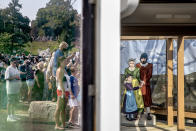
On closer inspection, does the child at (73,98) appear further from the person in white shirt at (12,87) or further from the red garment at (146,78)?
the red garment at (146,78)

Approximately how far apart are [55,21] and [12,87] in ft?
1.55

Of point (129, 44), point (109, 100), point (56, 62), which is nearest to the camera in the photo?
point (109, 100)

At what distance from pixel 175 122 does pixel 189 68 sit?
2.65 feet

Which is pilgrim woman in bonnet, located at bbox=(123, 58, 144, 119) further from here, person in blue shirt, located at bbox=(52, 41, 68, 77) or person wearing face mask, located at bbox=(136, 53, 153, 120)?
person in blue shirt, located at bbox=(52, 41, 68, 77)

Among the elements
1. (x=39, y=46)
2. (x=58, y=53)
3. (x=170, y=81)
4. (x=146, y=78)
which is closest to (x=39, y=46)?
(x=39, y=46)

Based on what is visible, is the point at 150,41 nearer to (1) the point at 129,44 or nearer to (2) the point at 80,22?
(1) the point at 129,44

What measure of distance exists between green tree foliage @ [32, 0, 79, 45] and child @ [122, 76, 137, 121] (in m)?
1.90

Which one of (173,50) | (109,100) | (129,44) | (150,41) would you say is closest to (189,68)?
(173,50)

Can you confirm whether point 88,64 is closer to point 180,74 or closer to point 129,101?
point 129,101

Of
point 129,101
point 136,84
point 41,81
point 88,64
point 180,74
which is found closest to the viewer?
point 88,64

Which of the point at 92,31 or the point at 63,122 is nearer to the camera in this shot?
the point at 92,31

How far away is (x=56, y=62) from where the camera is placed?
4.59ft

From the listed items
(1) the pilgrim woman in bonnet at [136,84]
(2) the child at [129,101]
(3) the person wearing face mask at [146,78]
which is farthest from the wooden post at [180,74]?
(2) the child at [129,101]

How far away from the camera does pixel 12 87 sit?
1.41 m
